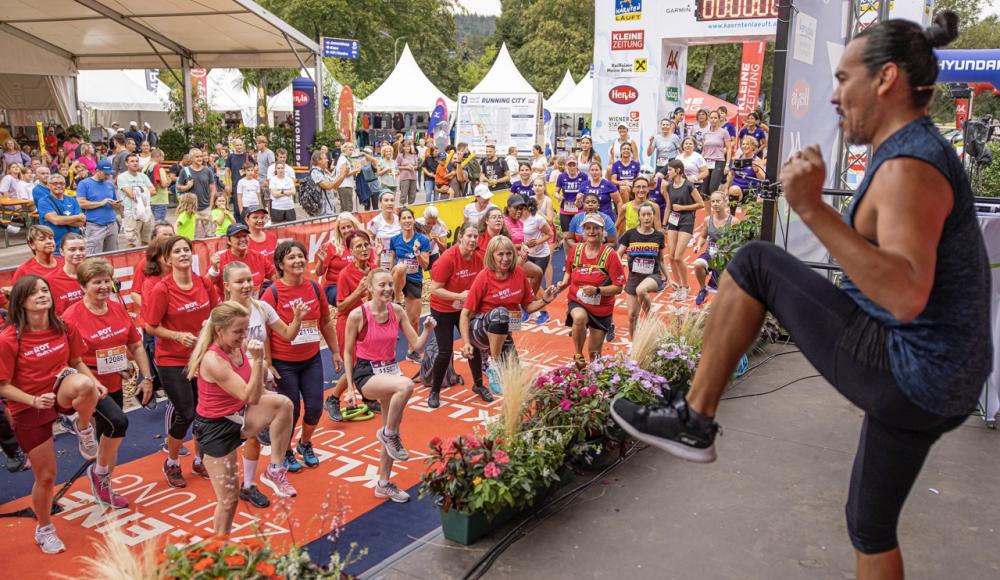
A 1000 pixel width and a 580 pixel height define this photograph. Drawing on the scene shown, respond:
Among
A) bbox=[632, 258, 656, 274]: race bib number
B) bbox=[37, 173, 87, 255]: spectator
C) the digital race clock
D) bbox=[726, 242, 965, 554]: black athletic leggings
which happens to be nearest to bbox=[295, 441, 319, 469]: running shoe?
bbox=[726, 242, 965, 554]: black athletic leggings

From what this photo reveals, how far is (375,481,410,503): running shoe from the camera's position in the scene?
218 inches

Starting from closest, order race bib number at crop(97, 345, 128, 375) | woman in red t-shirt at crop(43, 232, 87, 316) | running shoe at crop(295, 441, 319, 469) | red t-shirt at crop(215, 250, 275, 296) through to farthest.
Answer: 1. race bib number at crop(97, 345, 128, 375)
2. running shoe at crop(295, 441, 319, 469)
3. woman in red t-shirt at crop(43, 232, 87, 316)
4. red t-shirt at crop(215, 250, 275, 296)

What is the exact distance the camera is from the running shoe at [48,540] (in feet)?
16.0

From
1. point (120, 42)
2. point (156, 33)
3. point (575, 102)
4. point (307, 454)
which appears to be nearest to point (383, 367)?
point (307, 454)

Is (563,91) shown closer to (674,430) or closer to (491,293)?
(491,293)

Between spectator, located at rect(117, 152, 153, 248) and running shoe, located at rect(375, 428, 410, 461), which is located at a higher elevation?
spectator, located at rect(117, 152, 153, 248)

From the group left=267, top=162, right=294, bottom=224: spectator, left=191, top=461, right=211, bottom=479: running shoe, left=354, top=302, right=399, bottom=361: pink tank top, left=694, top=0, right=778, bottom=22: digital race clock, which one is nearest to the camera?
left=354, top=302, right=399, bottom=361: pink tank top

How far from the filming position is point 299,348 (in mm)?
6125

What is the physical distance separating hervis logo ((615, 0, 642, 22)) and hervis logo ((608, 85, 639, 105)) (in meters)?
1.69

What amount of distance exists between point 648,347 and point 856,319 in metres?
3.98

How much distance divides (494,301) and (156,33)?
1826 centimetres

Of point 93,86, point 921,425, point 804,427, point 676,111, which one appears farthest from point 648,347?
point 93,86

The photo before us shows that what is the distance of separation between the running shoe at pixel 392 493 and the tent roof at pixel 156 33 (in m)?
15.3

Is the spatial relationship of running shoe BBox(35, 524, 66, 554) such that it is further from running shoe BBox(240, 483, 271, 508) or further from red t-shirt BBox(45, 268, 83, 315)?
red t-shirt BBox(45, 268, 83, 315)
